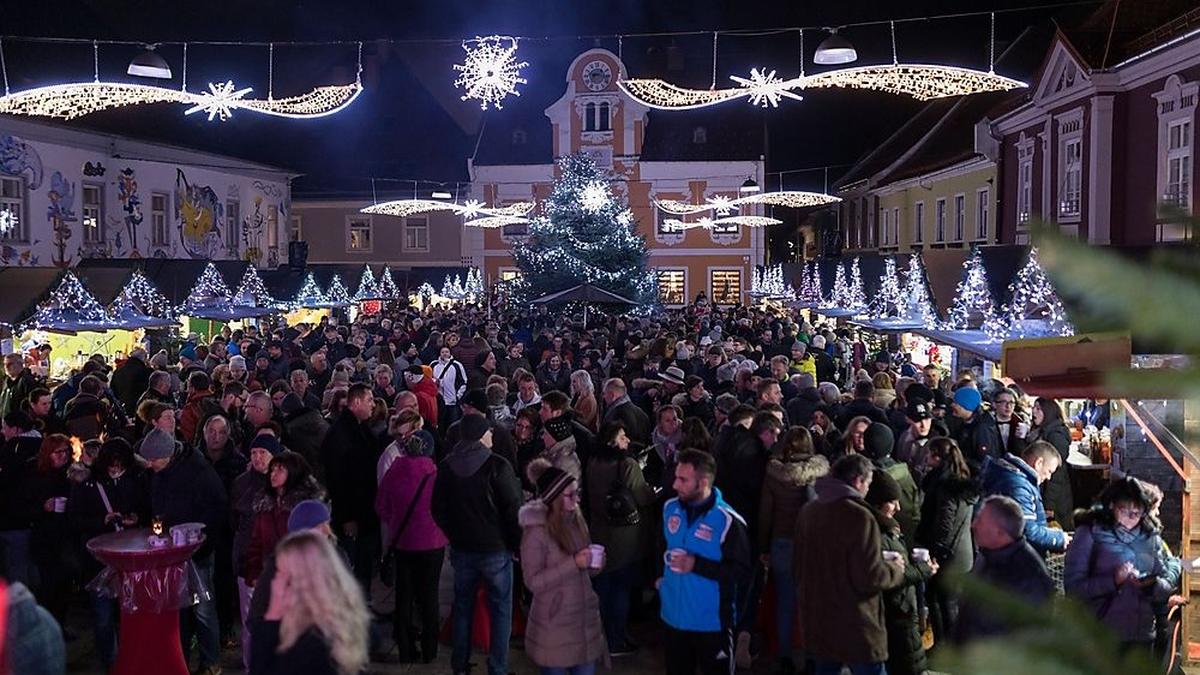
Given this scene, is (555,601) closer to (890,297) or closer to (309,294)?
(890,297)

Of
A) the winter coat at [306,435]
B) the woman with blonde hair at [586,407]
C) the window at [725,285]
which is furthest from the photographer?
the window at [725,285]

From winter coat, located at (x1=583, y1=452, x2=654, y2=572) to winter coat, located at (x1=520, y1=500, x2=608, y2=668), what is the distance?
1.27 meters

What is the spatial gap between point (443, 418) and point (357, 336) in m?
7.79

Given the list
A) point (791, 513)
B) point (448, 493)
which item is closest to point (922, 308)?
point (791, 513)

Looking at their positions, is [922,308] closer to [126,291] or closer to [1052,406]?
[1052,406]

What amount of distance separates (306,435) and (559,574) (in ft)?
12.0

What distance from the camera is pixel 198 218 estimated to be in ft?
112

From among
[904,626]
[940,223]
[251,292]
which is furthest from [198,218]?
[904,626]

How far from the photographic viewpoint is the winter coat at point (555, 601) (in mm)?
6445

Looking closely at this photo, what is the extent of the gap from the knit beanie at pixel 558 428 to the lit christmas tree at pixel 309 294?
19.8 metres

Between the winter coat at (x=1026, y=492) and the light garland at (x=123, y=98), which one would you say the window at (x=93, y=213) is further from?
the winter coat at (x=1026, y=492)

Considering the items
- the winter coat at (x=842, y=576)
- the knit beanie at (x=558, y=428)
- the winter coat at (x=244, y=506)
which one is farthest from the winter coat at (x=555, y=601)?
the knit beanie at (x=558, y=428)

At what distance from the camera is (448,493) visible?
7.30 m

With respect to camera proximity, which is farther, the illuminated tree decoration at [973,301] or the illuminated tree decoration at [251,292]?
the illuminated tree decoration at [251,292]
